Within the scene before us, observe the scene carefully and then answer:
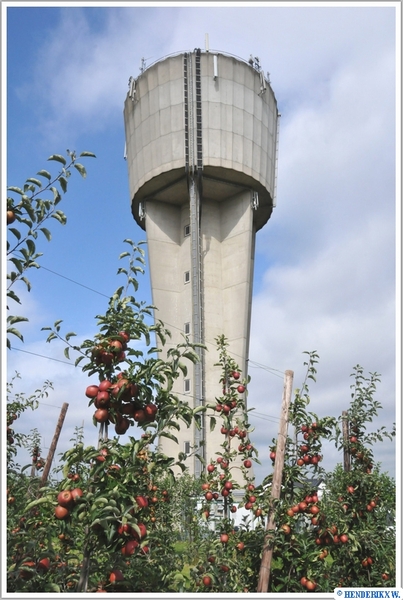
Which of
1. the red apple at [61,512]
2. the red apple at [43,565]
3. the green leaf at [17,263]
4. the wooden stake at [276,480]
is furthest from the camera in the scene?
the wooden stake at [276,480]

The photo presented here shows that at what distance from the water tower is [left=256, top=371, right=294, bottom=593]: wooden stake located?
2006cm

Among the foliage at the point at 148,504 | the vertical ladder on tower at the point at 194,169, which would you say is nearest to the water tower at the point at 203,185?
the vertical ladder on tower at the point at 194,169

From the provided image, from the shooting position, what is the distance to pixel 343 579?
688 centimetres

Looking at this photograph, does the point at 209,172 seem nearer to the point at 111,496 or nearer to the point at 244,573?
the point at 244,573

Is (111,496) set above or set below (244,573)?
above

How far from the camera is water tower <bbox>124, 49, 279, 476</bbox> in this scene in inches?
1088

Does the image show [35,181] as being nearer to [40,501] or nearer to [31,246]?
[31,246]

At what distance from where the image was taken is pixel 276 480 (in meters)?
5.94

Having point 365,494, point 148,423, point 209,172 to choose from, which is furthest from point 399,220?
point 209,172

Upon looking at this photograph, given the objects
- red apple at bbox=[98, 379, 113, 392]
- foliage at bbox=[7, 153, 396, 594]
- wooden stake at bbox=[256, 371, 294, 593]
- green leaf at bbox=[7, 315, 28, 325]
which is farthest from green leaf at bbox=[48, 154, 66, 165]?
wooden stake at bbox=[256, 371, 294, 593]

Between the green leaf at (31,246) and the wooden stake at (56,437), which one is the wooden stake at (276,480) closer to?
the green leaf at (31,246)

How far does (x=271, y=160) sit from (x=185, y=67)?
7.27 metres

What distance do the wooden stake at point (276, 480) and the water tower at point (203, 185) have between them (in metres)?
20.1

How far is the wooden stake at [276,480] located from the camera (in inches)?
214
